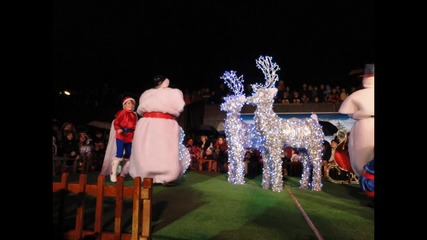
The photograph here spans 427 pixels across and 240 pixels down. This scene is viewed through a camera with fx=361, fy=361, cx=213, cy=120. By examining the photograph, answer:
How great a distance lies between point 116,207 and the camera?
11.1 ft

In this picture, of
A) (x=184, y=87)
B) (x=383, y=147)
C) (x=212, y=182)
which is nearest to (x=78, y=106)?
(x=184, y=87)

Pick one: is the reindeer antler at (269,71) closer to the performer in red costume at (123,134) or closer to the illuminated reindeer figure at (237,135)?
the illuminated reindeer figure at (237,135)

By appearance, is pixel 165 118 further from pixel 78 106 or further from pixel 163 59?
pixel 78 106

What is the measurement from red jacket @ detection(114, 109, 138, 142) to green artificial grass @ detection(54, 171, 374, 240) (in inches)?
48.2

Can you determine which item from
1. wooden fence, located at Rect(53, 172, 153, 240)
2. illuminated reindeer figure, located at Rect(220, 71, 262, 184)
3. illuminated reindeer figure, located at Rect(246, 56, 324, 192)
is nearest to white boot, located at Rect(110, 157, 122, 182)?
illuminated reindeer figure, located at Rect(220, 71, 262, 184)

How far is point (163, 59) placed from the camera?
14125 millimetres

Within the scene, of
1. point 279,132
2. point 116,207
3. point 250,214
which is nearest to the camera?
point 116,207

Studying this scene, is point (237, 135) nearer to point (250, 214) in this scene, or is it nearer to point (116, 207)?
point (250, 214)

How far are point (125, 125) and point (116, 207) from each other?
398 centimetres

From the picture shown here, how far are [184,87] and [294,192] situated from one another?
10.0 m

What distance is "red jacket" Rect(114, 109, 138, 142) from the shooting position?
7184mm

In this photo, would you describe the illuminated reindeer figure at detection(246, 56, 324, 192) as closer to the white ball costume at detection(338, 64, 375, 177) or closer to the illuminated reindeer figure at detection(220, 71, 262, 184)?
the illuminated reindeer figure at detection(220, 71, 262, 184)

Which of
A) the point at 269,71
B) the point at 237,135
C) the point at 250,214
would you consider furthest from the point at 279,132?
the point at 250,214

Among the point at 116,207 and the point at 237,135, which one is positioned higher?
the point at 237,135
